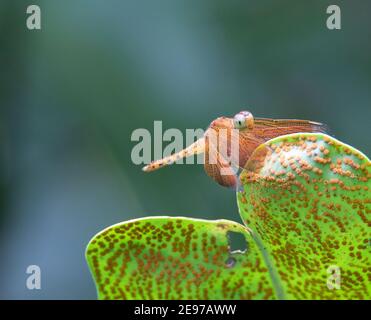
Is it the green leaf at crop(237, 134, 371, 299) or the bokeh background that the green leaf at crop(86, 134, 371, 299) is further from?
the bokeh background

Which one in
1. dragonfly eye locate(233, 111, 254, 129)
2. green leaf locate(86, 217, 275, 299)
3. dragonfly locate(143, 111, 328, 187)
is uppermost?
dragonfly eye locate(233, 111, 254, 129)

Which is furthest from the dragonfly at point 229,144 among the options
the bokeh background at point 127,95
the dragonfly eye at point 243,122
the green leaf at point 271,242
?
the bokeh background at point 127,95

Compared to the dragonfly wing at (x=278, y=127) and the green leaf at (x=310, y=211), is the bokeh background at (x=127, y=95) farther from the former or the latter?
the green leaf at (x=310, y=211)

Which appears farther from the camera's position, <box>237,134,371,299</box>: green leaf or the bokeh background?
the bokeh background

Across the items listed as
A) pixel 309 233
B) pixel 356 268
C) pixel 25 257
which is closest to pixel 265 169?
pixel 309 233

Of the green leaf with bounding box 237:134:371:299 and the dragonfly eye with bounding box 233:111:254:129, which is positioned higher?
the dragonfly eye with bounding box 233:111:254:129

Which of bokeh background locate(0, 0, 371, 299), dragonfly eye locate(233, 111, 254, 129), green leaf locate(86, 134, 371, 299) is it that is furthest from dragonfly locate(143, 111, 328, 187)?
bokeh background locate(0, 0, 371, 299)

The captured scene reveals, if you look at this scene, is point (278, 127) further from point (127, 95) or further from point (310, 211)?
point (127, 95)
